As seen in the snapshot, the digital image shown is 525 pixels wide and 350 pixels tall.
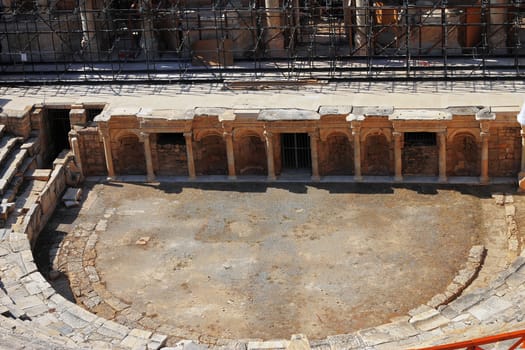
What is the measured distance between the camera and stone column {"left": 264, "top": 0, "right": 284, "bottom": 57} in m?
46.1

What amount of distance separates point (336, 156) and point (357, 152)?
118 cm

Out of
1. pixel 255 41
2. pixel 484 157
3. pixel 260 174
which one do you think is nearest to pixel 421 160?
pixel 484 157

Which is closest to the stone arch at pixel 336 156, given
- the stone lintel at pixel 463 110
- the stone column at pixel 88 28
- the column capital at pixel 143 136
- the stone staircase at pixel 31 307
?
the stone lintel at pixel 463 110

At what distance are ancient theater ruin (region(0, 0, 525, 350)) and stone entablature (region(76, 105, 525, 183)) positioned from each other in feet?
0.25

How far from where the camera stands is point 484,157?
38812 mm

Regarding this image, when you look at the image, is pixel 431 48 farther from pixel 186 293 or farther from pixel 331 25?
pixel 186 293

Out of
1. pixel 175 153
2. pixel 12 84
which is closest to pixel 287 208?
pixel 175 153

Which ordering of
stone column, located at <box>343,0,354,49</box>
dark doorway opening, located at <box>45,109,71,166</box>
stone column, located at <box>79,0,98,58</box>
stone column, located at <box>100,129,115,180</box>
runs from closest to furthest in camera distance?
stone column, located at <box>100,129,115,180</box> < dark doorway opening, located at <box>45,109,71,166</box> < stone column, located at <box>343,0,354,49</box> < stone column, located at <box>79,0,98,58</box>

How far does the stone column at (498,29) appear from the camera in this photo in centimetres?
4459

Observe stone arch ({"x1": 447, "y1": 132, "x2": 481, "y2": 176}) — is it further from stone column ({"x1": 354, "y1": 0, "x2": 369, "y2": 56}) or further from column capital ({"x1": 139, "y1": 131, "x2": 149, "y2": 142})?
column capital ({"x1": 139, "y1": 131, "x2": 149, "y2": 142})

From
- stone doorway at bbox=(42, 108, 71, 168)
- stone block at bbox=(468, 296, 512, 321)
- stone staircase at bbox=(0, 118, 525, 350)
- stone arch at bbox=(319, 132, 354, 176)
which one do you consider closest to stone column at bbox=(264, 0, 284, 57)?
stone arch at bbox=(319, 132, 354, 176)

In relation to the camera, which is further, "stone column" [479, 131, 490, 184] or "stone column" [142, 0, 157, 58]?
"stone column" [142, 0, 157, 58]

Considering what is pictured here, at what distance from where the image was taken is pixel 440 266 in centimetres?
3441

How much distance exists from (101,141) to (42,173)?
2584mm
